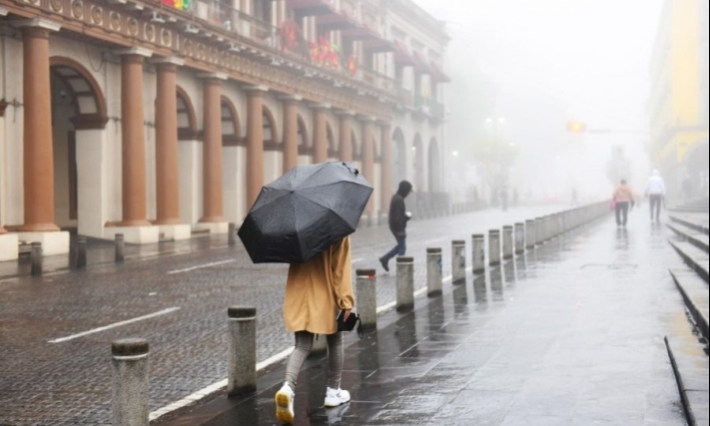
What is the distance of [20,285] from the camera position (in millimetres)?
16625

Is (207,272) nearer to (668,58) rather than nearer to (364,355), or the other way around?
(364,355)

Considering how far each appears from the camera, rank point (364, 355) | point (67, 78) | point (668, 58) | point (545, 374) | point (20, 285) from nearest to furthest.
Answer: point (545, 374), point (364, 355), point (20, 285), point (67, 78), point (668, 58)

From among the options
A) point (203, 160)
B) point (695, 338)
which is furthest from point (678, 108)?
point (695, 338)

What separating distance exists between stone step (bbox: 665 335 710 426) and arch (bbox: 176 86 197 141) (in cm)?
2525

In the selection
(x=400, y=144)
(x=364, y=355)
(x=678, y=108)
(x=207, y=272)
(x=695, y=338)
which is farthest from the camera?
(x=678, y=108)

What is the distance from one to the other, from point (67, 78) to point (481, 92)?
73.5m

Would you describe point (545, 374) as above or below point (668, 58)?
below

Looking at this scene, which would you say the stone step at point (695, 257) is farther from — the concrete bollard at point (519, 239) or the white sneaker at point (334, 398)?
the white sneaker at point (334, 398)

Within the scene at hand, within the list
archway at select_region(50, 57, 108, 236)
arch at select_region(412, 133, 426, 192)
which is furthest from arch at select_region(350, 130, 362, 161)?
archway at select_region(50, 57, 108, 236)

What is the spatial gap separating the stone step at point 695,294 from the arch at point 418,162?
149ft

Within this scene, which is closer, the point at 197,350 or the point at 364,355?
the point at 364,355

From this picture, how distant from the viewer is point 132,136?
28.1m

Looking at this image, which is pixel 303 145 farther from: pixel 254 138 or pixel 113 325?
pixel 113 325

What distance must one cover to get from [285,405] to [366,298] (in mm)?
4752
